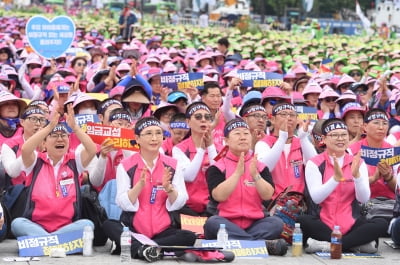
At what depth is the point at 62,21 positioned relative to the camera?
18.3 m

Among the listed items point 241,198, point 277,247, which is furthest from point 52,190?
point 277,247

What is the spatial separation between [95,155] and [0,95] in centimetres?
157

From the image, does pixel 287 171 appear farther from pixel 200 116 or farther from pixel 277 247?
pixel 277 247

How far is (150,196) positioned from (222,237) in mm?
704

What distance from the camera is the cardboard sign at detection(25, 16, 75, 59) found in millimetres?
18062

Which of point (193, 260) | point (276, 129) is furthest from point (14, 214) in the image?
point (276, 129)

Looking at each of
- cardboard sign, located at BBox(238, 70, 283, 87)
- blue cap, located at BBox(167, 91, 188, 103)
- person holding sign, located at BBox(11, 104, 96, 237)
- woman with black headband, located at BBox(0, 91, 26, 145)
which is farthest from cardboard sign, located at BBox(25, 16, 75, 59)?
person holding sign, located at BBox(11, 104, 96, 237)

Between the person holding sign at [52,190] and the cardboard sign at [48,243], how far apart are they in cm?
8

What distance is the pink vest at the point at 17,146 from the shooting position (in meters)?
9.56

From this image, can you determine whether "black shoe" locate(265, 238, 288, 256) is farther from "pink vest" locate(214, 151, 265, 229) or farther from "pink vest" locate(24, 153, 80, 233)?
"pink vest" locate(24, 153, 80, 233)

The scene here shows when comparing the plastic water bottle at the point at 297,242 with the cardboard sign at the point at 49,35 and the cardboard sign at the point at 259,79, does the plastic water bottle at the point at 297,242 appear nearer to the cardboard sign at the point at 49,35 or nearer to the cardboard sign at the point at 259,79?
the cardboard sign at the point at 259,79

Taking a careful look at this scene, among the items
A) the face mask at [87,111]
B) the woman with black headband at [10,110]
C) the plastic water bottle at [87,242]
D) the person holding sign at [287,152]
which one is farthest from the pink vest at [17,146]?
the person holding sign at [287,152]

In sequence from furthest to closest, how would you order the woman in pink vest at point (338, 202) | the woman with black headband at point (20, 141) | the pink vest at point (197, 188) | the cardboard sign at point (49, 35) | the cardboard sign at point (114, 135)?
the cardboard sign at point (49, 35), the pink vest at point (197, 188), the cardboard sign at point (114, 135), the woman with black headband at point (20, 141), the woman in pink vest at point (338, 202)

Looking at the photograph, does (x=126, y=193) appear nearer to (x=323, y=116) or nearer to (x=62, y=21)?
(x=323, y=116)
